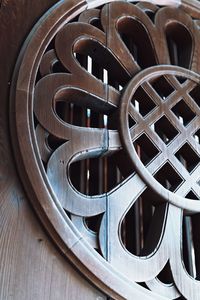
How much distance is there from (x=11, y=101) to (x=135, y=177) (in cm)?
30

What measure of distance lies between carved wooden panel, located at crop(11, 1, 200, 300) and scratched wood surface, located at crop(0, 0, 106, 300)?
18mm

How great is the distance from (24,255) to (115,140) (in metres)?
0.32

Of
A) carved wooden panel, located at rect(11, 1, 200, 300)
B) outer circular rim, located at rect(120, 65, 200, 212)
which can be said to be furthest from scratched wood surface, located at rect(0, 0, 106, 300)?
outer circular rim, located at rect(120, 65, 200, 212)

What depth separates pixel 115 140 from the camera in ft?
3.03

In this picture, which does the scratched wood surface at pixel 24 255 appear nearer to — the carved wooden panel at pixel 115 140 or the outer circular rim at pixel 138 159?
the carved wooden panel at pixel 115 140

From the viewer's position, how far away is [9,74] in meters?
0.85

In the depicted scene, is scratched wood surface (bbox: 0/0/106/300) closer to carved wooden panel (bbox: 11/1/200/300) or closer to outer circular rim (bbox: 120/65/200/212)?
carved wooden panel (bbox: 11/1/200/300)

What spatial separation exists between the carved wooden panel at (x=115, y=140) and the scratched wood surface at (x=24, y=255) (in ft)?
0.06

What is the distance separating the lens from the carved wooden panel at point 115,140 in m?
0.80

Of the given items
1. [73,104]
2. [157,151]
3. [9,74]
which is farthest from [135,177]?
[9,74]


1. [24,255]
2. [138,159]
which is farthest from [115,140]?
[24,255]

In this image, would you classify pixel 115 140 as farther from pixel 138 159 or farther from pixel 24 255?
pixel 24 255

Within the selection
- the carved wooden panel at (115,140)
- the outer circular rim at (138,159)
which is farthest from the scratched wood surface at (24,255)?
the outer circular rim at (138,159)

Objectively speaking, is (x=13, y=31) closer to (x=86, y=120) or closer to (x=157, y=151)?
(x=86, y=120)
